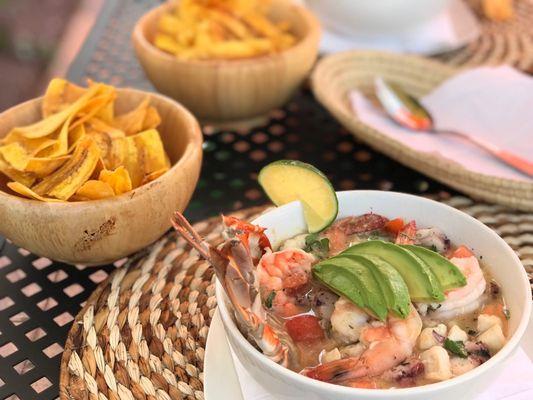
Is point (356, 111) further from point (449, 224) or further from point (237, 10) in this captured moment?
point (449, 224)

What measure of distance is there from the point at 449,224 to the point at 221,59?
619 millimetres

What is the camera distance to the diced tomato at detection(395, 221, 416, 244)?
34.8 inches

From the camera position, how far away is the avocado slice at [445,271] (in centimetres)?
79

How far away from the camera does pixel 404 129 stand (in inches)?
52.7

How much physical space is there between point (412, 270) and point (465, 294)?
0.08 meters

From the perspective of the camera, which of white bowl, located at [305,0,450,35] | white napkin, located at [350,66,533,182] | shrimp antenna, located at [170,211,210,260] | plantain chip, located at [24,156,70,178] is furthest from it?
white bowl, located at [305,0,450,35]

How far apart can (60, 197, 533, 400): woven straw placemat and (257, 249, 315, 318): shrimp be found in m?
0.15

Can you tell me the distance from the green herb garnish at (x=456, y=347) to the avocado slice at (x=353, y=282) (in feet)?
0.25

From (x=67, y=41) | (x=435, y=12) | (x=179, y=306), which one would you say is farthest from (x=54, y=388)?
(x=67, y=41)

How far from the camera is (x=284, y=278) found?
0.84 metres

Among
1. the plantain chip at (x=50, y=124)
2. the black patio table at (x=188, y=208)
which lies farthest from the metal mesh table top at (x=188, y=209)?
the plantain chip at (x=50, y=124)

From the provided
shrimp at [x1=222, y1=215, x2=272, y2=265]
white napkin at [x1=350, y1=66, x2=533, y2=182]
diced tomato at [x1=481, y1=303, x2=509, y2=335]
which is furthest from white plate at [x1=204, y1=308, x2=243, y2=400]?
white napkin at [x1=350, y1=66, x2=533, y2=182]

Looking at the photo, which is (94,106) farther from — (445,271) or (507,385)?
(507,385)

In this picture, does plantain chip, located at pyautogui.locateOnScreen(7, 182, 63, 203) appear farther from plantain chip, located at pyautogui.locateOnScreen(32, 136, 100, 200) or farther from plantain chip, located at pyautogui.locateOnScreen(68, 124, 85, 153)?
plantain chip, located at pyautogui.locateOnScreen(68, 124, 85, 153)
